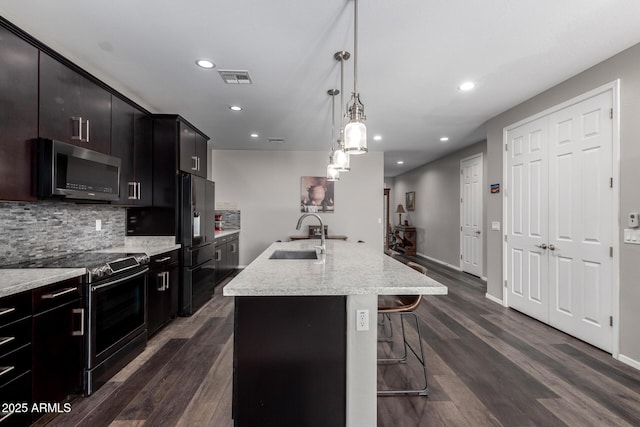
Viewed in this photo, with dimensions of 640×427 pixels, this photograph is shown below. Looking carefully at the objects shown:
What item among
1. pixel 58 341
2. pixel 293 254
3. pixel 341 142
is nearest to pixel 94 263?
pixel 58 341

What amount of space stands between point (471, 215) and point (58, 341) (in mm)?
6244

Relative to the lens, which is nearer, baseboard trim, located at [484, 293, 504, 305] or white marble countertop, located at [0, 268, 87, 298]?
white marble countertop, located at [0, 268, 87, 298]

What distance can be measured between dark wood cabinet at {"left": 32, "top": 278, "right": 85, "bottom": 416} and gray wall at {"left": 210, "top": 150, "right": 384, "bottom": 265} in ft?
14.1

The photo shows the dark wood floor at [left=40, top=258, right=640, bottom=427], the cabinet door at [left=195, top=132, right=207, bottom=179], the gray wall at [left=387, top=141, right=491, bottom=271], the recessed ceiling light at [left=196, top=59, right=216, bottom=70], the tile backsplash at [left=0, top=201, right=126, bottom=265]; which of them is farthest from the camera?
the gray wall at [left=387, top=141, right=491, bottom=271]

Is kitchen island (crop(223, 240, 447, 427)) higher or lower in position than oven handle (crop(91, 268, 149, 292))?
lower

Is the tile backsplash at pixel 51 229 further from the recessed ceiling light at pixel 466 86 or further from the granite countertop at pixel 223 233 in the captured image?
the recessed ceiling light at pixel 466 86

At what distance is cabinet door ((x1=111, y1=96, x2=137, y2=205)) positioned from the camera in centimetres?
273

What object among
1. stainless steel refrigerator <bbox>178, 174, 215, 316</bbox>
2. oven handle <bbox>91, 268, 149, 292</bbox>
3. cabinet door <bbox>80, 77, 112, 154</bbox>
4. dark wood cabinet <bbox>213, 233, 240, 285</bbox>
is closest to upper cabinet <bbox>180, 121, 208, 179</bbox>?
stainless steel refrigerator <bbox>178, 174, 215, 316</bbox>

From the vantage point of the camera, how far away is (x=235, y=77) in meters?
2.85

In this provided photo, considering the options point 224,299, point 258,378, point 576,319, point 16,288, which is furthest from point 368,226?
point 16,288

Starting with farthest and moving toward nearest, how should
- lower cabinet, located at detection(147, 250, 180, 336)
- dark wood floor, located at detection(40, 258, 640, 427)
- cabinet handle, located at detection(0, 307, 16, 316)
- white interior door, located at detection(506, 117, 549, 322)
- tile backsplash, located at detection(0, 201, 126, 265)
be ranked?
1. white interior door, located at detection(506, 117, 549, 322)
2. lower cabinet, located at detection(147, 250, 180, 336)
3. tile backsplash, located at detection(0, 201, 126, 265)
4. dark wood floor, located at detection(40, 258, 640, 427)
5. cabinet handle, located at detection(0, 307, 16, 316)

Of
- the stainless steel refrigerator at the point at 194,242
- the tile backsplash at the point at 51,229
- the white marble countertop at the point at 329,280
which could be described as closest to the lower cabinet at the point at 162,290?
the stainless steel refrigerator at the point at 194,242

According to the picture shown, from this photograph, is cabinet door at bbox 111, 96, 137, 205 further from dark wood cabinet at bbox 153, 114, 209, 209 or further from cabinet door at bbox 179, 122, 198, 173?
cabinet door at bbox 179, 122, 198, 173

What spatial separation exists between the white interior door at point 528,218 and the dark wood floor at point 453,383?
1.33ft
